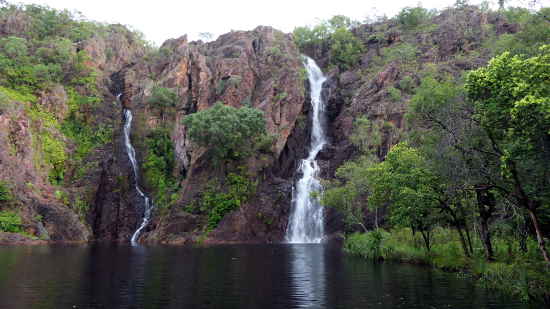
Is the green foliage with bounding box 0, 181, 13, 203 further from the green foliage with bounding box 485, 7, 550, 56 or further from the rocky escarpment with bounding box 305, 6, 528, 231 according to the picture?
the green foliage with bounding box 485, 7, 550, 56

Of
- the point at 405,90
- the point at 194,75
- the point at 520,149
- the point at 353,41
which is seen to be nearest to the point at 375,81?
the point at 405,90

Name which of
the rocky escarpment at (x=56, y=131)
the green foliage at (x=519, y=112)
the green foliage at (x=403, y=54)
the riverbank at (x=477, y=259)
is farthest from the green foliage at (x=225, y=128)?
the green foliage at (x=519, y=112)

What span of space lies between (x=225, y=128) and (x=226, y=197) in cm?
1033

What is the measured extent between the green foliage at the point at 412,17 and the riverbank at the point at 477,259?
69.0m

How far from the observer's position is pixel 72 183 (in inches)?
2667

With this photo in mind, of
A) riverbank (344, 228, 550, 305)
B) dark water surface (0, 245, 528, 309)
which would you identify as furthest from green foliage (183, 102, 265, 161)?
dark water surface (0, 245, 528, 309)

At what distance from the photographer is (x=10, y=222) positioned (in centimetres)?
5434

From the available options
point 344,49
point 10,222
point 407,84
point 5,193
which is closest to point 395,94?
point 407,84

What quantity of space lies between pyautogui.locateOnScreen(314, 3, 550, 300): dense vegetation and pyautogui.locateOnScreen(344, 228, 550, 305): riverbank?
0.19 feet

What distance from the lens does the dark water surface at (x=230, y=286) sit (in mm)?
16953

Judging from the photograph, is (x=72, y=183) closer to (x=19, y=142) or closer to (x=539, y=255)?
(x=19, y=142)

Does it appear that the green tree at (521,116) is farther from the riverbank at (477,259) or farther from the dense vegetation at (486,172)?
the riverbank at (477,259)

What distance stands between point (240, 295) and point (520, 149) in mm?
12851

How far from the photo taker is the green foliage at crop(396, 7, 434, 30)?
99438mm
